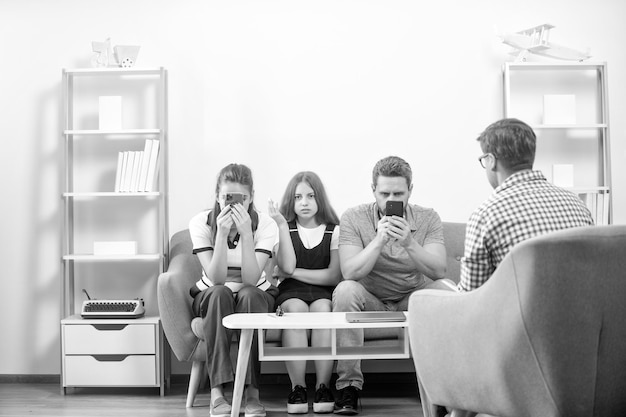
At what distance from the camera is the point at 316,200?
12.5 ft

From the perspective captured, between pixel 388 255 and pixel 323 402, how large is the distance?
76 centimetres

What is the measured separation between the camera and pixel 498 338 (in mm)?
2059

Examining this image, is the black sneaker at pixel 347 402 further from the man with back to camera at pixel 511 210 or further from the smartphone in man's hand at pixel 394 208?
the man with back to camera at pixel 511 210

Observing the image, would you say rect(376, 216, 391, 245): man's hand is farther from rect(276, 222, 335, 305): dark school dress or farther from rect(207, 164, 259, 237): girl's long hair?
rect(207, 164, 259, 237): girl's long hair

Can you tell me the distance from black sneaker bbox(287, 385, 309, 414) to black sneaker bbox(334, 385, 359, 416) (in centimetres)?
14

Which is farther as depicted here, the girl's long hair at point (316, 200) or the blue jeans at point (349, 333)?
the girl's long hair at point (316, 200)

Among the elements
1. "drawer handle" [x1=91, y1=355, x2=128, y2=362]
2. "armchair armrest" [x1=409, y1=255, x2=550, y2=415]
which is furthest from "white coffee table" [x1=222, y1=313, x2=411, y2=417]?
"drawer handle" [x1=91, y1=355, x2=128, y2=362]

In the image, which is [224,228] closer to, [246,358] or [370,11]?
[246,358]

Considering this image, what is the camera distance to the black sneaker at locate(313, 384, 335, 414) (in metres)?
3.29

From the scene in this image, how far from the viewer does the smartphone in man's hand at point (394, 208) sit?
3.32m

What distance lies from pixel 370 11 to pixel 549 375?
2777 mm

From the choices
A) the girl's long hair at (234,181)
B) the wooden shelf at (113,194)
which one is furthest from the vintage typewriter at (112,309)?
the girl's long hair at (234,181)

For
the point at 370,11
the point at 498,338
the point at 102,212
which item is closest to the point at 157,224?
the point at 102,212

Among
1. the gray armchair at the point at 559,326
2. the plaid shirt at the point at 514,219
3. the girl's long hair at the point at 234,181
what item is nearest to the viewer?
the gray armchair at the point at 559,326
